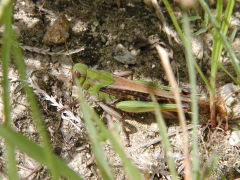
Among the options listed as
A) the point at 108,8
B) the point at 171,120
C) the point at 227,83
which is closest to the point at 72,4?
the point at 108,8

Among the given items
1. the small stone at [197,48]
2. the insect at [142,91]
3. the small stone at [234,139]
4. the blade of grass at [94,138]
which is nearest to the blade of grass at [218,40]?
the insect at [142,91]

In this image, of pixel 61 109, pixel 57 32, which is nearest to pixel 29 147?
pixel 61 109

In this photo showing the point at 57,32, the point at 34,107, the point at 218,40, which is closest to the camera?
the point at 34,107

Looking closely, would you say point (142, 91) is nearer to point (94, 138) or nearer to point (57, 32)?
point (57, 32)

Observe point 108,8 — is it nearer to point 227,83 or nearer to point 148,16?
point 148,16

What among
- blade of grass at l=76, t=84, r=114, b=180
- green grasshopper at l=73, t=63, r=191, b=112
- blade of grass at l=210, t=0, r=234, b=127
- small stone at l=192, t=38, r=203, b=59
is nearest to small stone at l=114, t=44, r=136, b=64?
green grasshopper at l=73, t=63, r=191, b=112

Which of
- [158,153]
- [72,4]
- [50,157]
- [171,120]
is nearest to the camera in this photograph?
[50,157]
